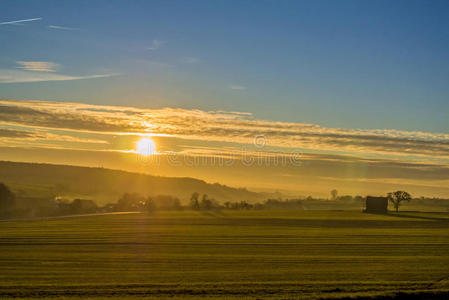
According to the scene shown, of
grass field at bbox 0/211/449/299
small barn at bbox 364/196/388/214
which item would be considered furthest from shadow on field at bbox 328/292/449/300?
small barn at bbox 364/196/388/214

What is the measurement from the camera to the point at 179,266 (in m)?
40.0

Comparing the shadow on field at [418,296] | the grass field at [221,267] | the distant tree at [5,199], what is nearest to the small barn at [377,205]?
the grass field at [221,267]

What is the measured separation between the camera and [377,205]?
132125 millimetres

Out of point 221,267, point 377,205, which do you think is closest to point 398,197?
point 377,205

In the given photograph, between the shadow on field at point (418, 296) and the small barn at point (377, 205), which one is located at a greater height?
the small barn at point (377, 205)

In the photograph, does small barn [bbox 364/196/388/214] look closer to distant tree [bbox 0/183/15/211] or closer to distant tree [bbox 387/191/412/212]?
distant tree [bbox 387/191/412/212]

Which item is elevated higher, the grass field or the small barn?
the small barn

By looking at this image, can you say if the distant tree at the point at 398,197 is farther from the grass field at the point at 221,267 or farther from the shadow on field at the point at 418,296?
the shadow on field at the point at 418,296

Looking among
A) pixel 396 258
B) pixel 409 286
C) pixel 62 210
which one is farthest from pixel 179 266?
pixel 62 210

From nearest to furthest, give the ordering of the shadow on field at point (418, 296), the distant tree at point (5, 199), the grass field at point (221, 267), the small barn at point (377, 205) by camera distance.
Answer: the shadow on field at point (418, 296) < the grass field at point (221, 267) < the small barn at point (377, 205) < the distant tree at point (5, 199)

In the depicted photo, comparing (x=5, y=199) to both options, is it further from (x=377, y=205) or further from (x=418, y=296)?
(x=418, y=296)

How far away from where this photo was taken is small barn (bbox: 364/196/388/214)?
5145 inches

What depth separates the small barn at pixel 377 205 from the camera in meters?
131

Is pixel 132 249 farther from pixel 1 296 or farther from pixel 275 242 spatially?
pixel 1 296
